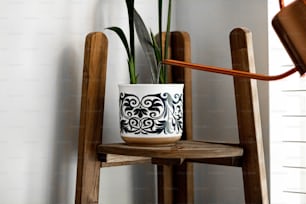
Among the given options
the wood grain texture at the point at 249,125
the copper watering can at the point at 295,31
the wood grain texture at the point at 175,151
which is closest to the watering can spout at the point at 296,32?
the copper watering can at the point at 295,31

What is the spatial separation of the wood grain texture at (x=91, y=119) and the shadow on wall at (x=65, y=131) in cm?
6

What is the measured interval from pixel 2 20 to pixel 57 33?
13 centimetres

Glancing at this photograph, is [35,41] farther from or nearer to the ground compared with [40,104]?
farther from the ground

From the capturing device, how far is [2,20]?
3.07 ft

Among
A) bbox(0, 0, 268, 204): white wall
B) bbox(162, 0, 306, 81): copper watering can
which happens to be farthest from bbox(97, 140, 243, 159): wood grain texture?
bbox(162, 0, 306, 81): copper watering can

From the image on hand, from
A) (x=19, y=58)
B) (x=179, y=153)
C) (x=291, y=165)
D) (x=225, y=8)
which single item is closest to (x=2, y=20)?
(x=19, y=58)

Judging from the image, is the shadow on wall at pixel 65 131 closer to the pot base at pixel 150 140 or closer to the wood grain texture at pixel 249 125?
the pot base at pixel 150 140

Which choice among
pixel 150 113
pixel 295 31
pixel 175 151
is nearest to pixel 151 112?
pixel 150 113

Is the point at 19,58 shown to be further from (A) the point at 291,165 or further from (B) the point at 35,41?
(A) the point at 291,165

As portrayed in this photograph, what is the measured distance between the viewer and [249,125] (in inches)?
39.7

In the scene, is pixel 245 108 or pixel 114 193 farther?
pixel 114 193

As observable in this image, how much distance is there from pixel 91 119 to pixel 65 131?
8 cm

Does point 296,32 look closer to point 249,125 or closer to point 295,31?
point 295,31

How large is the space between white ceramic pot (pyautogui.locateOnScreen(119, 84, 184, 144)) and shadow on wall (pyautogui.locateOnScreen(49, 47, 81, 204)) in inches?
5.1
